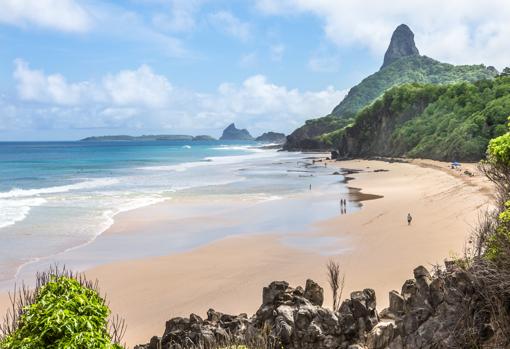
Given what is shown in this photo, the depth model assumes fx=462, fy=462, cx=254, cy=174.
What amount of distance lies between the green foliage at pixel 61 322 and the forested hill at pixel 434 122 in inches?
3314

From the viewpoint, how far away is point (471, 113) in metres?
95.2

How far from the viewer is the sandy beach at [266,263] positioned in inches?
→ 802

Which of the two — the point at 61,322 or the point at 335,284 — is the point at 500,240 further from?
the point at 61,322

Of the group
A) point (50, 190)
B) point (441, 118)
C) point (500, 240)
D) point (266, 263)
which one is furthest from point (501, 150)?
point (441, 118)

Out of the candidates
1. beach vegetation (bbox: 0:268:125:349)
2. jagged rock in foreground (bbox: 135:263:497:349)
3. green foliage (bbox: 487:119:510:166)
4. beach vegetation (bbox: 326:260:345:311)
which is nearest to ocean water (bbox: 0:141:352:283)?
jagged rock in foreground (bbox: 135:263:497:349)

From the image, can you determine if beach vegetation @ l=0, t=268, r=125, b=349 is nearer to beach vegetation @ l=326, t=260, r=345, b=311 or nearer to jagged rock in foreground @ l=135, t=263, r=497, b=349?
jagged rock in foreground @ l=135, t=263, r=497, b=349

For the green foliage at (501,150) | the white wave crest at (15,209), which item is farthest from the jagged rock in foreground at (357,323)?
the white wave crest at (15,209)

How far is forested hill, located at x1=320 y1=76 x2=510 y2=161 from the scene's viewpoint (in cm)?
8438

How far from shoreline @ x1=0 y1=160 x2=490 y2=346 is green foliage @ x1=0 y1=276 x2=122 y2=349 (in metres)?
10.6

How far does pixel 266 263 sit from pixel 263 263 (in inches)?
6.8

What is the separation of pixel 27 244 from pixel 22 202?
22820mm

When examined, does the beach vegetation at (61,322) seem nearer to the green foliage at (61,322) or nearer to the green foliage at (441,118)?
the green foliage at (61,322)

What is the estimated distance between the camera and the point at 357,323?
13977 mm

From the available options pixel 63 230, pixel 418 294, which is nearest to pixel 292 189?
pixel 63 230
